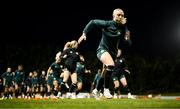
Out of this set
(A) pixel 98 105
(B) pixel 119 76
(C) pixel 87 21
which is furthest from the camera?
(C) pixel 87 21

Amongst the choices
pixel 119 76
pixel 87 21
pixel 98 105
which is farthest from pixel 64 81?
pixel 87 21

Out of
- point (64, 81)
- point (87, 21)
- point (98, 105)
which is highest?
point (87, 21)

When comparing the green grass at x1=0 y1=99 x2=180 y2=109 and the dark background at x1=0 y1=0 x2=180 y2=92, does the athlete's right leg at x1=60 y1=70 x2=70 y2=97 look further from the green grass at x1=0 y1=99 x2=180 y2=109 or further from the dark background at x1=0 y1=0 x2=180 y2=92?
the dark background at x1=0 y1=0 x2=180 y2=92

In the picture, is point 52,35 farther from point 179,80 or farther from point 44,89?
point 179,80

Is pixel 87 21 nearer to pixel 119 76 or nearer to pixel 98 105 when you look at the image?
pixel 119 76

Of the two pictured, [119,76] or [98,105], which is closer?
[98,105]

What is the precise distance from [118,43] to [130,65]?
780 inches

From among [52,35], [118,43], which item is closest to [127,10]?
[52,35]

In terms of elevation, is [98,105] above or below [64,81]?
A: below

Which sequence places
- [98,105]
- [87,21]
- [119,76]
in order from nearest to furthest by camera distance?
[98,105], [119,76], [87,21]

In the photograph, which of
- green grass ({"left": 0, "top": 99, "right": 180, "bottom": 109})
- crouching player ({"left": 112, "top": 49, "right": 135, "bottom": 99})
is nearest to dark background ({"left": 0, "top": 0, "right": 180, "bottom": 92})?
crouching player ({"left": 112, "top": 49, "right": 135, "bottom": 99})

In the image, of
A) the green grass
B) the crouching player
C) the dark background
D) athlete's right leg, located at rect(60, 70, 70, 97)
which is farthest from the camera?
the dark background

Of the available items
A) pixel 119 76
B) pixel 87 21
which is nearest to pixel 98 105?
pixel 119 76

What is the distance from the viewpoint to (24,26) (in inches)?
1604
